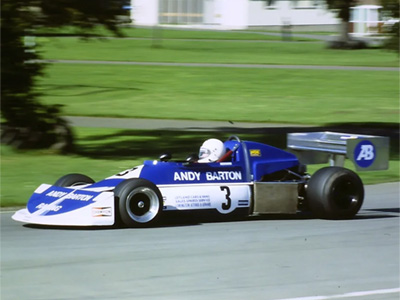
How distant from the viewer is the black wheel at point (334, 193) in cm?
1066

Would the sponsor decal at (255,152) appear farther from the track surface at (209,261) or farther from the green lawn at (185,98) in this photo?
the green lawn at (185,98)

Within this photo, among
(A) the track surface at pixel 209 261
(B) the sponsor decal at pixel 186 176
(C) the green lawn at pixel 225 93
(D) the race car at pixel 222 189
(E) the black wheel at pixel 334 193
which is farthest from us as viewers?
(C) the green lawn at pixel 225 93

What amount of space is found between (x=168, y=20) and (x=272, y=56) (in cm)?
2959

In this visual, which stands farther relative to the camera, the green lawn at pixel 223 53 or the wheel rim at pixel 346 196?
the green lawn at pixel 223 53

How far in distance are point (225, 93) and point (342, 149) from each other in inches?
765

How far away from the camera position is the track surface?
7434 millimetres

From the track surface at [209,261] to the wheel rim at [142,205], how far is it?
0.16 meters

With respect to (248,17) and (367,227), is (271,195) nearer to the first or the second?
(367,227)

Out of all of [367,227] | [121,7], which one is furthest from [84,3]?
[367,227]

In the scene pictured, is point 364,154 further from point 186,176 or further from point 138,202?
point 138,202

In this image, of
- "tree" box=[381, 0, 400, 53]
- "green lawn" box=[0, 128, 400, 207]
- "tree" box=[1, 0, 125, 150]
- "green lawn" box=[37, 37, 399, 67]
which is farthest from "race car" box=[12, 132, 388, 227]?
"green lawn" box=[37, 37, 399, 67]

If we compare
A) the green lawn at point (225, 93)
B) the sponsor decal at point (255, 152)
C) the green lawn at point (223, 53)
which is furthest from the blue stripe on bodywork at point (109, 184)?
the green lawn at point (223, 53)

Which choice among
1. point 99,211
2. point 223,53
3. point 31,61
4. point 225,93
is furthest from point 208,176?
point 223,53

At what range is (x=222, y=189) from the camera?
10.5 metres
